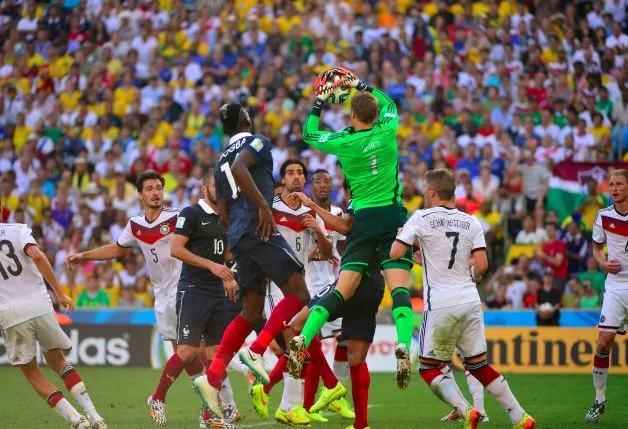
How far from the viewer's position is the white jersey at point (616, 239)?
1245 cm

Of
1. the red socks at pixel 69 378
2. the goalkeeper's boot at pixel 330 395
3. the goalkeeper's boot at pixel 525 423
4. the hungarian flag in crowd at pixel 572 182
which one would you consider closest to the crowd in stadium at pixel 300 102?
the hungarian flag in crowd at pixel 572 182

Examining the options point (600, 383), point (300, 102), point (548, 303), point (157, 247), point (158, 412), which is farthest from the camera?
point (300, 102)

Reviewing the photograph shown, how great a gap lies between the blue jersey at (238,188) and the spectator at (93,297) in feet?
37.4

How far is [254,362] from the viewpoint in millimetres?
10148

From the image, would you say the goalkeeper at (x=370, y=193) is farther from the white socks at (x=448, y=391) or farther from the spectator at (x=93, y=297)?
the spectator at (x=93, y=297)

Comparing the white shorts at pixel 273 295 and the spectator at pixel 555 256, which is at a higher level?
the white shorts at pixel 273 295

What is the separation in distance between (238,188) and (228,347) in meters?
1.46

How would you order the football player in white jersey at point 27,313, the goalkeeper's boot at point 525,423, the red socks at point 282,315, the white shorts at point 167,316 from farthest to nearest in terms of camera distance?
1. the white shorts at point 167,316
2. the red socks at point 282,315
3. the football player in white jersey at point 27,313
4. the goalkeeper's boot at point 525,423

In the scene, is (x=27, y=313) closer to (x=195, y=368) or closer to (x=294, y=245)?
(x=195, y=368)

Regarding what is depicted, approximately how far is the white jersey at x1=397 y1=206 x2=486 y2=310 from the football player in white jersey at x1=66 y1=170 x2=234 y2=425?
3.22 meters

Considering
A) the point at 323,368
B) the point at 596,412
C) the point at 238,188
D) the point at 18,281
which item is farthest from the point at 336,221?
the point at 596,412

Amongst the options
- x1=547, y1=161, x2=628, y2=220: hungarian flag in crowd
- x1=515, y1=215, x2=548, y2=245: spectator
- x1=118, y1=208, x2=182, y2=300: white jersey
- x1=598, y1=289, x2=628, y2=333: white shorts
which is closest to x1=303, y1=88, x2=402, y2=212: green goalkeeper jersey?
x1=118, y1=208, x2=182, y2=300: white jersey

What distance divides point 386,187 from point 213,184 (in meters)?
2.30

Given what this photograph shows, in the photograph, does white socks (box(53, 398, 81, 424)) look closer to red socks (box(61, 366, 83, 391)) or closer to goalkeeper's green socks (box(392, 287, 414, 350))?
red socks (box(61, 366, 83, 391))
